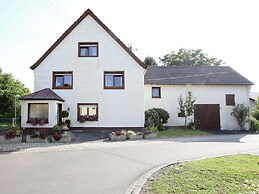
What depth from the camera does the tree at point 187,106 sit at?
2112 cm

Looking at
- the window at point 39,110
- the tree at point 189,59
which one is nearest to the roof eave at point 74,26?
the window at point 39,110

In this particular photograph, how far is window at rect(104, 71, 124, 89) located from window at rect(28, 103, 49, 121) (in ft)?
17.5

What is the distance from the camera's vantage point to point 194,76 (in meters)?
25.5

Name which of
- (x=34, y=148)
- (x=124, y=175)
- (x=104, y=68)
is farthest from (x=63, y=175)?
(x=104, y=68)

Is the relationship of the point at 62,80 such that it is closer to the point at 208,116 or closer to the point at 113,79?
the point at 113,79

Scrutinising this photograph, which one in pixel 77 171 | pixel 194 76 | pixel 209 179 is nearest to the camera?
pixel 209 179

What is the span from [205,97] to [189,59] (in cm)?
2371

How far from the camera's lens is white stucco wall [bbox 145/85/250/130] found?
23.4 metres

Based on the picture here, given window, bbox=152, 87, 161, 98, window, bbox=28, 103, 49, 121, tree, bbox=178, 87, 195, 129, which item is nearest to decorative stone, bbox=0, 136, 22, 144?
window, bbox=28, 103, 49, 121

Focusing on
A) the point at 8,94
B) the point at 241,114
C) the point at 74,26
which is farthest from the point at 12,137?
the point at 8,94

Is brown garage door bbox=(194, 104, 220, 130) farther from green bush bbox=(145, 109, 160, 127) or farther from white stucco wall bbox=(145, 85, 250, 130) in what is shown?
green bush bbox=(145, 109, 160, 127)

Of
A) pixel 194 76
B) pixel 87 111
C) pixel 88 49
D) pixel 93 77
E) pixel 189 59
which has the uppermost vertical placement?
pixel 189 59

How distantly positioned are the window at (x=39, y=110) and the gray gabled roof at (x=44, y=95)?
79cm

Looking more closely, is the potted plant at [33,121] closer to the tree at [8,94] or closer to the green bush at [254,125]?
the tree at [8,94]
